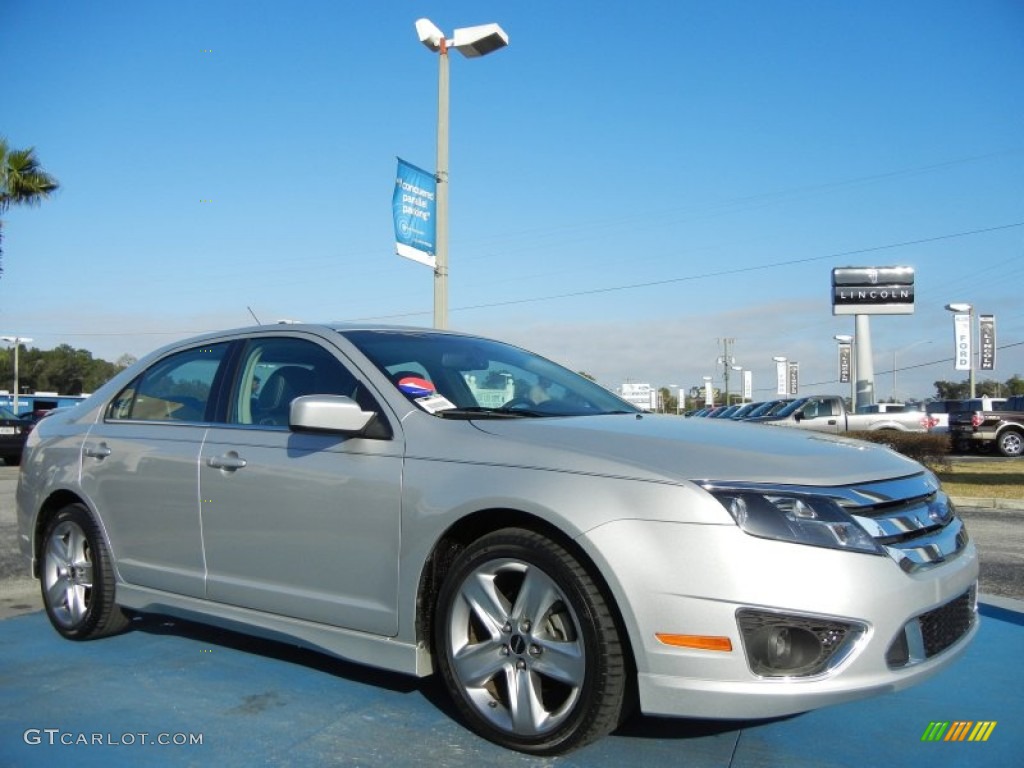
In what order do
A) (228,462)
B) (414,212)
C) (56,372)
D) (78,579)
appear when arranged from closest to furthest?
(228,462) → (78,579) → (414,212) → (56,372)

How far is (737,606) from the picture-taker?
104 inches

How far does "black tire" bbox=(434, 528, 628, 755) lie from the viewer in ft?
9.25

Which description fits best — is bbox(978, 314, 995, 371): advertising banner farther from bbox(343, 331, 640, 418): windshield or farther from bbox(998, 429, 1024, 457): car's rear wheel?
bbox(343, 331, 640, 418): windshield

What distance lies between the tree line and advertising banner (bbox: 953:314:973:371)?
6532 centimetres

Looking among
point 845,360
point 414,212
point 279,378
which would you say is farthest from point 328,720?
point 845,360

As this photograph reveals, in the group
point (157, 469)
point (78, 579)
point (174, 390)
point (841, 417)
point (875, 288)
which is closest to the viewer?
point (157, 469)

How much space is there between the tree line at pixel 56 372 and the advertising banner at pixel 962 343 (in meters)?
65.3

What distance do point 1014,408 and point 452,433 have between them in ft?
93.5

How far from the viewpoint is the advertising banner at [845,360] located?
181 ft

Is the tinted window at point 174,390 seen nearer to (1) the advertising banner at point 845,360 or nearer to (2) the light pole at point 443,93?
(2) the light pole at point 443,93

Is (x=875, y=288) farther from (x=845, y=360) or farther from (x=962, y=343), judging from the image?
(x=845, y=360)

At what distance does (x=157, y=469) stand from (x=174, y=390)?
49cm

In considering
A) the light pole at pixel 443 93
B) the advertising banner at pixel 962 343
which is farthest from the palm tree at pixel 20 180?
the advertising banner at pixel 962 343

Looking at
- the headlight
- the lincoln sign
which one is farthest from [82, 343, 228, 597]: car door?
the lincoln sign
